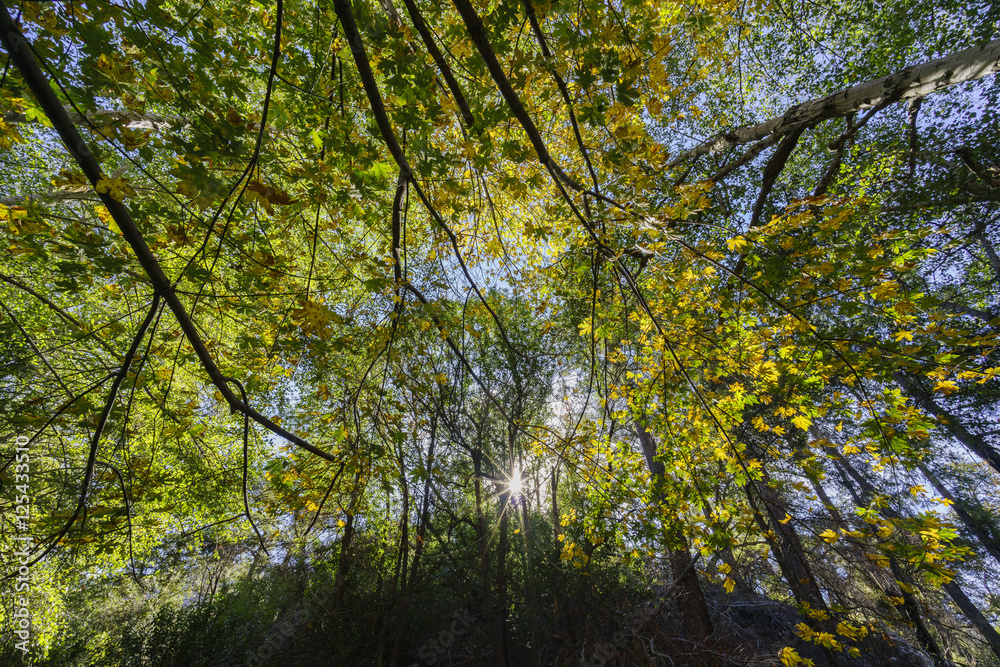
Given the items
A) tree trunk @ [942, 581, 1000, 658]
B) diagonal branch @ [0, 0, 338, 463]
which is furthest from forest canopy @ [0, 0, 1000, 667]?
tree trunk @ [942, 581, 1000, 658]

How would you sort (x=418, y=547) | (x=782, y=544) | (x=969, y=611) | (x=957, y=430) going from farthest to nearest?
1. (x=969, y=611)
2. (x=957, y=430)
3. (x=782, y=544)
4. (x=418, y=547)

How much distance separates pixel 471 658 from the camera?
207 inches

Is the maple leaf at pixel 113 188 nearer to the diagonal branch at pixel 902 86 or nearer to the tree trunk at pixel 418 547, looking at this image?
the tree trunk at pixel 418 547

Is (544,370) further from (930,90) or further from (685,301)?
(930,90)

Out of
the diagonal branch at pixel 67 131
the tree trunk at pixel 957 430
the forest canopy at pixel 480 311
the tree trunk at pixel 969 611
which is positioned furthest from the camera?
the tree trunk at pixel 969 611

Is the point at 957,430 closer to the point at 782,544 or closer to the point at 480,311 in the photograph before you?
the point at 782,544

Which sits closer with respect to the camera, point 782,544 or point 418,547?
point 418,547

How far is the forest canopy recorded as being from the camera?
1928mm

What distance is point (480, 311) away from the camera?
3.70m

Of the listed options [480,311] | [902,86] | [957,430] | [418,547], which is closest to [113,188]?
[480,311]

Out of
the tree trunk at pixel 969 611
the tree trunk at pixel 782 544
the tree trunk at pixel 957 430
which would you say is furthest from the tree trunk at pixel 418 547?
the tree trunk at pixel 969 611

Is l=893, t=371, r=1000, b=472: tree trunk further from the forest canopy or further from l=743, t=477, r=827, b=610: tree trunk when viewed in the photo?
l=743, t=477, r=827, b=610: tree trunk

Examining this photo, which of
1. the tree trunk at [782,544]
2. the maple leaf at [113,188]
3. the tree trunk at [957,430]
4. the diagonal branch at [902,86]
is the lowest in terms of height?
the tree trunk at [782,544]

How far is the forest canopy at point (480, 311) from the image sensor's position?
6.32ft
